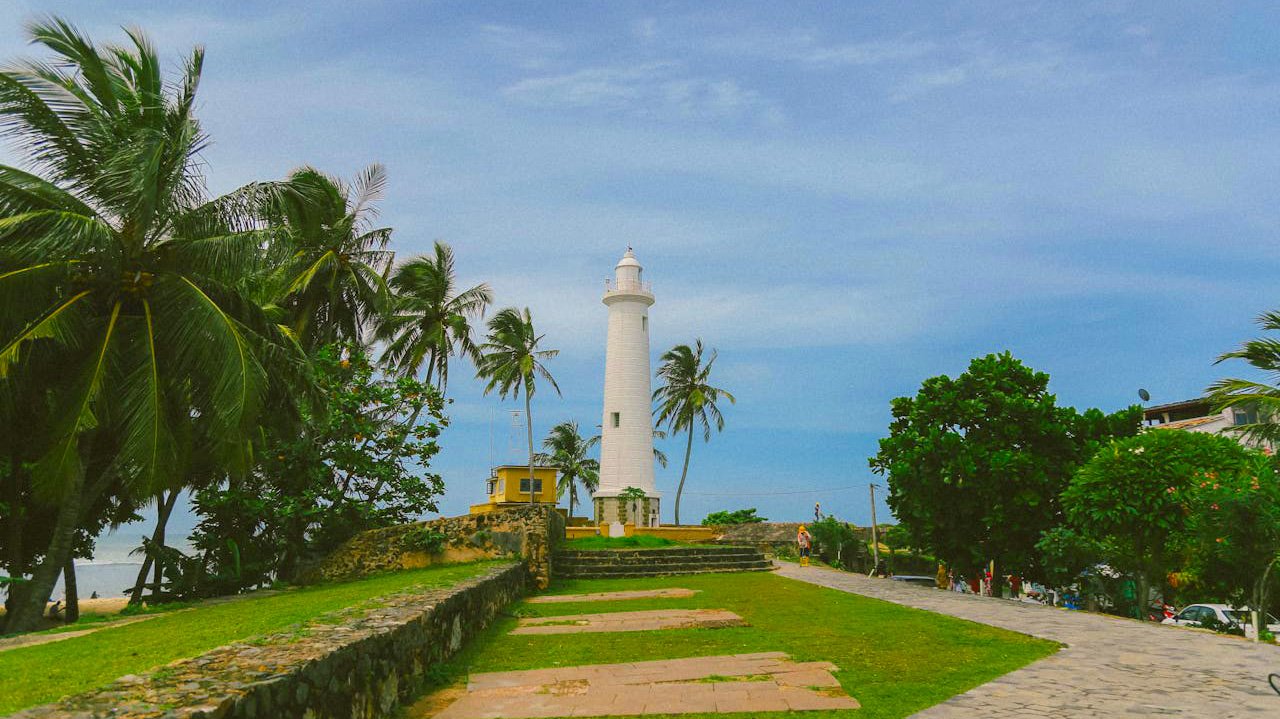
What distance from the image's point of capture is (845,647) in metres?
8.12

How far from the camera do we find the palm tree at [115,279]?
39.7 ft

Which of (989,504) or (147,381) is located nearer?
(147,381)

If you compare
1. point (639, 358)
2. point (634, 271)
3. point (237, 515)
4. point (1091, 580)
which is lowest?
point (1091, 580)

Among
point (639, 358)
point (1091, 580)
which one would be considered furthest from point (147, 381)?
point (639, 358)

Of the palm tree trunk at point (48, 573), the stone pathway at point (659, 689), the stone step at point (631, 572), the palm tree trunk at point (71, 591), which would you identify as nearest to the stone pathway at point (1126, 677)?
the stone pathway at point (659, 689)

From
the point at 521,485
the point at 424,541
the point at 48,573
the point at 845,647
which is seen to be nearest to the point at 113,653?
the point at 845,647

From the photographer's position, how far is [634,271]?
3659cm

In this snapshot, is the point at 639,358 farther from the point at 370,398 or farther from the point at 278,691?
the point at 278,691

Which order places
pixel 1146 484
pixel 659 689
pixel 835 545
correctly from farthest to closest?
pixel 835 545 → pixel 1146 484 → pixel 659 689

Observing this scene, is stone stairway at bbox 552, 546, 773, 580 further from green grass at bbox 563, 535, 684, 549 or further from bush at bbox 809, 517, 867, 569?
bush at bbox 809, 517, 867, 569

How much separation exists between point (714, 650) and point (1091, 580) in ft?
48.1

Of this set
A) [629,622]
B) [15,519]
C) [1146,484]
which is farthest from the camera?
[15,519]

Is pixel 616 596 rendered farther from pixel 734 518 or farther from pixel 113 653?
pixel 734 518

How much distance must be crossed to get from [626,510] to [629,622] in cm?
2445
